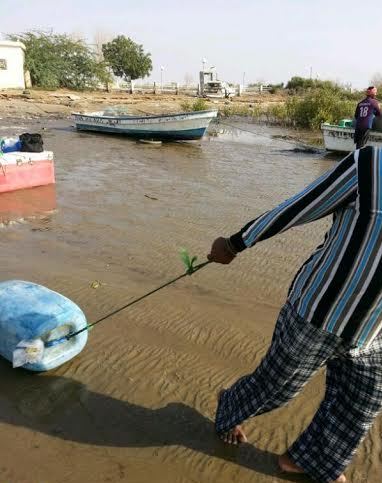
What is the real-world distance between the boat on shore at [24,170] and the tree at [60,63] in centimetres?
2772

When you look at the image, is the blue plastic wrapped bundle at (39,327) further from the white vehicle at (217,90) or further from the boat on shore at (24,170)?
the white vehicle at (217,90)

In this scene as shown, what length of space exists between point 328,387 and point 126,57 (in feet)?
158

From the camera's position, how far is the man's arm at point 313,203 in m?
1.75

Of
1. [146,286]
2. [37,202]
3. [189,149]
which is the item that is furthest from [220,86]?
[146,286]

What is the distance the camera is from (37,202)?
745 centimetres

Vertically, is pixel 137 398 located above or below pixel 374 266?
below

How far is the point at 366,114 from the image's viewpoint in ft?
39.1

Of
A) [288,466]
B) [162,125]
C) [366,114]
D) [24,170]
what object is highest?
[366,114]

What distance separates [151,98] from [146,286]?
102ft

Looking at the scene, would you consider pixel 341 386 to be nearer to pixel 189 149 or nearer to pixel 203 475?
pixel 203 475

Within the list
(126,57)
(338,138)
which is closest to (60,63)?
(126,57)

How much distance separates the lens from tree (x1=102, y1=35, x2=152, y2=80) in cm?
4588

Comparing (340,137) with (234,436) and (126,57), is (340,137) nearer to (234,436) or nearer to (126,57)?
(234,436)

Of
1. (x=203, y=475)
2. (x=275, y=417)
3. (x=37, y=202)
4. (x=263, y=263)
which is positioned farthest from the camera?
(x=37, y=202)
